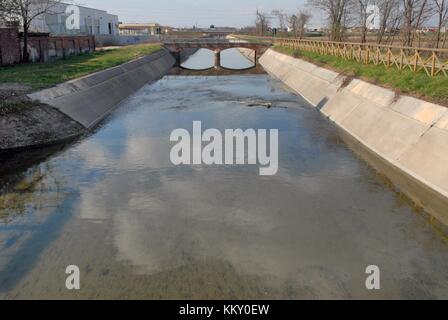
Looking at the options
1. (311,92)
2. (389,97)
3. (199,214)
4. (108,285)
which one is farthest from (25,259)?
(311,92)

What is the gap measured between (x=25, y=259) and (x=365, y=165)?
14.5m

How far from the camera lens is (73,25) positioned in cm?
8000

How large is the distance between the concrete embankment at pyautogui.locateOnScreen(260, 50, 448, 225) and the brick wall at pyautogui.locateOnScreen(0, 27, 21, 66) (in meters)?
28.5

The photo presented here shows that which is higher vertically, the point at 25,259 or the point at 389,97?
the point at 389,97

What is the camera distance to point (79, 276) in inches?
422

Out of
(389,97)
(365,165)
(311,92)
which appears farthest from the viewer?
(311,92)

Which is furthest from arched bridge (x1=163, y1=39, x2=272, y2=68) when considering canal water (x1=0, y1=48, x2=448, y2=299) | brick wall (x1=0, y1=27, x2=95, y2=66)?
canal water (x1=0, y1=48, x2=448, y2=299)

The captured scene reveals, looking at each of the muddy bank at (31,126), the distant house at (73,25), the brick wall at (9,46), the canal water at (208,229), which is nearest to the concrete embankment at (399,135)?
the canal water at (208,229)

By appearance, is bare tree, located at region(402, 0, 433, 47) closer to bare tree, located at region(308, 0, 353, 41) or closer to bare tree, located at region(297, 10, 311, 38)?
bare tree, located at region(308, 0, 353, 41)

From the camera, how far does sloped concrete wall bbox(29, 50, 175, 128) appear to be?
Result: 26562 mm

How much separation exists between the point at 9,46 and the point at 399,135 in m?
35.5

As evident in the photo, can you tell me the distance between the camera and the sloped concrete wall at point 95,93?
87.1ft

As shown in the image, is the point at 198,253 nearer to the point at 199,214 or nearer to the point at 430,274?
the point at 199,214

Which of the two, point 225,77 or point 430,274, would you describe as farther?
point 225,77
